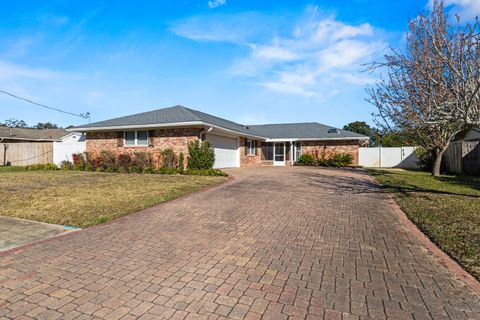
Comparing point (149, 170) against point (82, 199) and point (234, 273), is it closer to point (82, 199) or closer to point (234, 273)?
point (82, 199)

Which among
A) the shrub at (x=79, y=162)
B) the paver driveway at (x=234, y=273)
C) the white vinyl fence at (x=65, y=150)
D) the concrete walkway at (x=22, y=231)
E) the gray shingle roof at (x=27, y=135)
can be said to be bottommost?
the paver driveway at (x=234, y=273)

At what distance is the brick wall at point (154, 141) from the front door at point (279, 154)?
1188 centimetres

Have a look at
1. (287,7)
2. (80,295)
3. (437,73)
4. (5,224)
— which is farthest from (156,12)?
(80,295)

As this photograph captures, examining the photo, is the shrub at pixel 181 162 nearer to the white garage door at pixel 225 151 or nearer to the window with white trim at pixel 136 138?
the white garage door at pixel 225 151

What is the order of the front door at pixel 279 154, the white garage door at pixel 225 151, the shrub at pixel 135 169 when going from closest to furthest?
1. the shrub at pixel 135 169
2. the white garage door at pixel 225 151
3. the front door at pixel 279 154

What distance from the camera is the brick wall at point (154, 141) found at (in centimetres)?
1683

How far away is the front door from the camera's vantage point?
2669cm

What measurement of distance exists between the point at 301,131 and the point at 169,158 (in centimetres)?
1527

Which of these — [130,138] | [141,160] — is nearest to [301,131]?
[130,138]

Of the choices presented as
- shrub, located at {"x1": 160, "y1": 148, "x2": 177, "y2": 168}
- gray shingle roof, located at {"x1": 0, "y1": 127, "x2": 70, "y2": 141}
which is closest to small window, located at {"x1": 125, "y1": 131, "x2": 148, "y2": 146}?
shrub, located at {"x1": 160, "y1": 148, "x2": 177, "y2": 168}

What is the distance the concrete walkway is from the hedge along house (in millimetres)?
10490

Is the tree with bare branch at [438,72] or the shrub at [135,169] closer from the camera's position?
the tree with bare branch at [438,72]

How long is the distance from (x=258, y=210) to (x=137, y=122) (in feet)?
43.9

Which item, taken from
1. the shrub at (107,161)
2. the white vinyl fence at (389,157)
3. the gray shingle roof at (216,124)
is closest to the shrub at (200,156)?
the gray shingle roof at (216,124)
